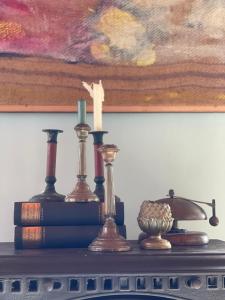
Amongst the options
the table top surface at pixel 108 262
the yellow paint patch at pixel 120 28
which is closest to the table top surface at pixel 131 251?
the table top surface at pixel 108 262

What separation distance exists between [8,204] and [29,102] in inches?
9.7

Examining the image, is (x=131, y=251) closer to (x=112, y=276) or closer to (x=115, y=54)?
(x=112, y=276)

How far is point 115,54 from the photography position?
4.03 ft

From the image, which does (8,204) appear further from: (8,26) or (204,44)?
(204,44)

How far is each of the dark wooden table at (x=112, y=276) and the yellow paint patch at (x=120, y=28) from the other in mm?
584

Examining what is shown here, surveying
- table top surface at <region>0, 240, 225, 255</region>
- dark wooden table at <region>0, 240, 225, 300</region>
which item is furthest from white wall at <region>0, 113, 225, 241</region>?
dark wooden table at <region>0, 240, 225, 300</region>

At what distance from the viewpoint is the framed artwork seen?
3.98 ft

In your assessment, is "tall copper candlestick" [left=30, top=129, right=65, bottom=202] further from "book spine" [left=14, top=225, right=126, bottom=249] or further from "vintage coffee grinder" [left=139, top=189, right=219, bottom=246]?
"vintage coffee grinder" [left=139, top=189, right=219, bottom=246]

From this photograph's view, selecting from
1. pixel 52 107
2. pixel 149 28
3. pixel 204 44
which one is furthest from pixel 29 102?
pixel 204 44

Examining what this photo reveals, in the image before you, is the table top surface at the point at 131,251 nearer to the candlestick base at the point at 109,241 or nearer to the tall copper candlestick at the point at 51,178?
the candlestick base at the point at 109,241

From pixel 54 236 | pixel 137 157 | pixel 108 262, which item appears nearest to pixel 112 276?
pixel 108 262

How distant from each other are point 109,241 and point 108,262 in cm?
7

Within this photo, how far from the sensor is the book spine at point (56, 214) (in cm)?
94

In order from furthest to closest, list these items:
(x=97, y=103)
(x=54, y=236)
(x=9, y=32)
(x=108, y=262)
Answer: (x=9, y=32) < (x=97, y=103) < (x=54, y=236) < (x=108, y=262)
